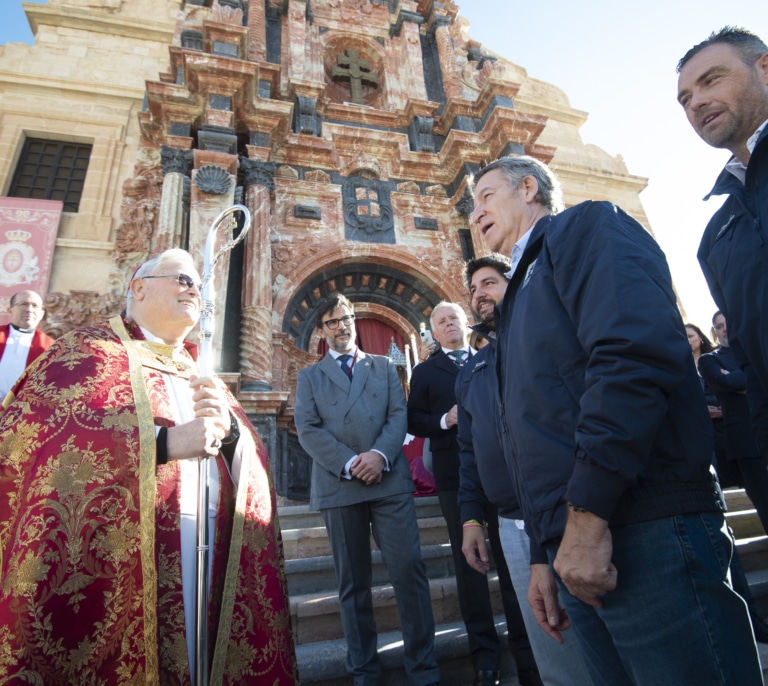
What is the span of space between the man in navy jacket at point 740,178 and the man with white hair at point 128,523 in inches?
72.1

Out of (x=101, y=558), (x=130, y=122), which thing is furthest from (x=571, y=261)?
(x=130, y=122)

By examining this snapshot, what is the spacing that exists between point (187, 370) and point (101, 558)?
2.91ft

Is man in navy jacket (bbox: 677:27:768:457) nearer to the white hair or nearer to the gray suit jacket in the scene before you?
the gray suit jacket

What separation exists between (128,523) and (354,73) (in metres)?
11.6

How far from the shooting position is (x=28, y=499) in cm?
163

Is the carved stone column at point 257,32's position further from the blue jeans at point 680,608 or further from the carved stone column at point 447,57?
the blue jeans at point 680,608

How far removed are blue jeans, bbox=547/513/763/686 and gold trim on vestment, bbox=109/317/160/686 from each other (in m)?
1.37

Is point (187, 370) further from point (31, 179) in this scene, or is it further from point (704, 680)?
point (31, 179)

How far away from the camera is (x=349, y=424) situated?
10.5ft

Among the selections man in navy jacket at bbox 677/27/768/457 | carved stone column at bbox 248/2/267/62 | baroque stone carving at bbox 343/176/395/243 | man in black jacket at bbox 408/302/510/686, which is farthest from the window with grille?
man in navy jacket at bbox 677/27/768/457

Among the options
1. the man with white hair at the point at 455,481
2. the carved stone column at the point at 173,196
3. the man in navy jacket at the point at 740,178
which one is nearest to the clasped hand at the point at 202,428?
the man with white hair at the point at 455,481

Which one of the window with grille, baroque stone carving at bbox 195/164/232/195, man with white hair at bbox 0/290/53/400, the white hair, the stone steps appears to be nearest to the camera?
the white hair

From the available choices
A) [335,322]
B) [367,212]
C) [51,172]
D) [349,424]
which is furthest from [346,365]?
[51,172]

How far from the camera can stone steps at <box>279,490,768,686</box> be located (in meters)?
2.65
